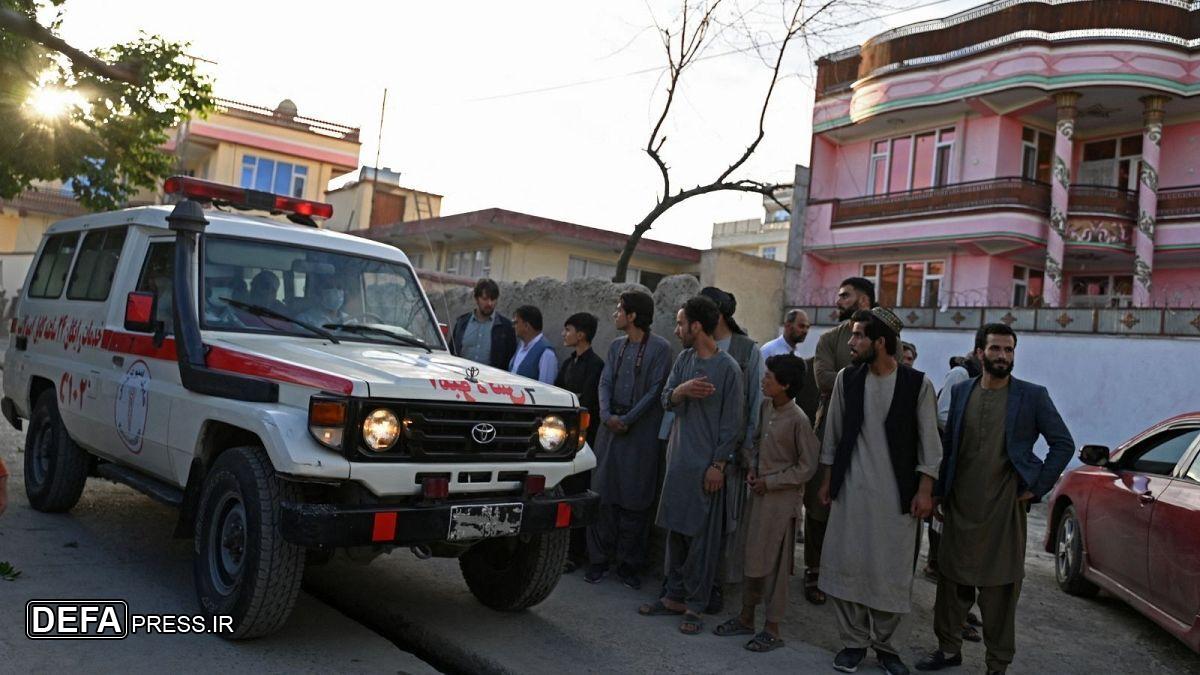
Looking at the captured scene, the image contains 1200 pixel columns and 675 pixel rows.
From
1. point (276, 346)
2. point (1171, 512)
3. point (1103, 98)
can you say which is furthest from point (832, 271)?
point (276, 346)

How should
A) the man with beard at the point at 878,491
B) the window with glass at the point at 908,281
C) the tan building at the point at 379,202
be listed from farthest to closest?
1. the tan building at the point at 379,202
2. the window with glass at the point at 908,281
3. the man with beard at the point at 878,491

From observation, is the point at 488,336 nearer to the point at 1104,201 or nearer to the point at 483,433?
the point at 483,433

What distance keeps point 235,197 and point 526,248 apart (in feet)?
60.7

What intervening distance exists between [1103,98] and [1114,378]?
27.4 feet

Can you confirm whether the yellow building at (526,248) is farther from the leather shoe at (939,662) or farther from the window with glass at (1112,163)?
the leather shoe at (939,662)

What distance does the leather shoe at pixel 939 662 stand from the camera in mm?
5148

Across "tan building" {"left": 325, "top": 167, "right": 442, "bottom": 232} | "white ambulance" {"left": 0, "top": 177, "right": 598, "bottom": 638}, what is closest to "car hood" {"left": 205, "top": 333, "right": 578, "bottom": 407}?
"white ambulance" {"left": 0, "top": 177, "right": 598, "bottom": 638}

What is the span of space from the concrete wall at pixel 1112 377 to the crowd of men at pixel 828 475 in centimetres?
1002

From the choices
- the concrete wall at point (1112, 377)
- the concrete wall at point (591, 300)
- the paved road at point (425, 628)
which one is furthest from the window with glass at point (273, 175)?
the paved road at point (425, 628)

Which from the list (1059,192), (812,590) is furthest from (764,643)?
(1059,192)

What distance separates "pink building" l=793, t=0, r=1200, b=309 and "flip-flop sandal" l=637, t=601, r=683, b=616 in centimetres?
1666

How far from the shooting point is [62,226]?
755 cm

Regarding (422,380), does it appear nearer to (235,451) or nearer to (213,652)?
(235,451)

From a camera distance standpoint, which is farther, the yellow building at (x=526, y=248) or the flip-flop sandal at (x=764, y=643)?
the yellow building at (x=526, y=248)
